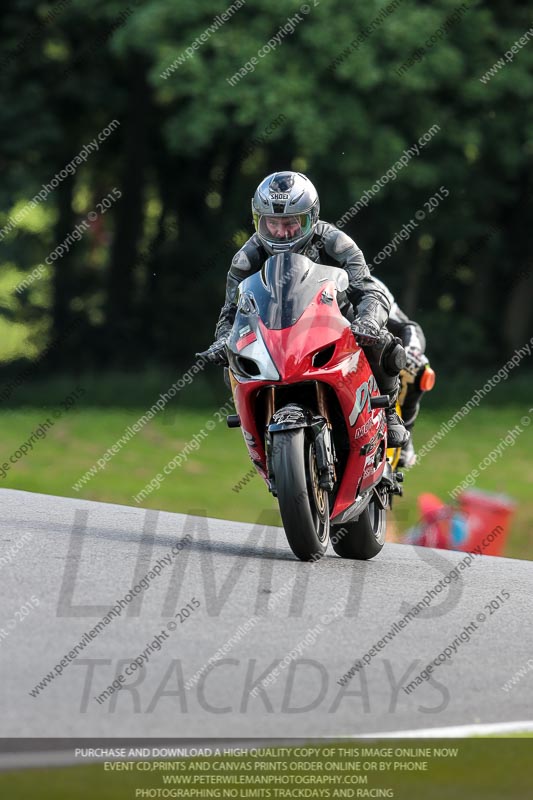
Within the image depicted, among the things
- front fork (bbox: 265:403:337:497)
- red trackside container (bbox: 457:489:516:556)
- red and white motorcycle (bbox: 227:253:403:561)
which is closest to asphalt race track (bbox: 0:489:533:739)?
red and white motorcycle (bbox: 227:253:403:561)

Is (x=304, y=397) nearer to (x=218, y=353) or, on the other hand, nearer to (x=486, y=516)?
(x=218, y=353)

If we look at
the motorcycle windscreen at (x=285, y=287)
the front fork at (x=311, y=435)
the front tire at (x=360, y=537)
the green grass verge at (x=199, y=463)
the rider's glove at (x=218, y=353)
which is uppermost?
the motorcycle windscreen at (x=285, y=287)

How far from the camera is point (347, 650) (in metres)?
5.82

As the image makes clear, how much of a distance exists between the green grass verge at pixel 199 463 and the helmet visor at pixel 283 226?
34.6ft

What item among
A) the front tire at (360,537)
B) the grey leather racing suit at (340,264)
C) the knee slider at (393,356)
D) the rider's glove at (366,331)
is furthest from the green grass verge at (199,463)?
the rider's glove at (366,331)

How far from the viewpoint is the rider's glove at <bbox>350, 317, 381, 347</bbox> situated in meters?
7.44

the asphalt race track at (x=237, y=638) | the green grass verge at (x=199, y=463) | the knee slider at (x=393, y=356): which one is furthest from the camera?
the green grass verge at (x=199, y=463)

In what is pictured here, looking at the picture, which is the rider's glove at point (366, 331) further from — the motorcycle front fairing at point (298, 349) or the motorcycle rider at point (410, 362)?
the motorcycle rider at point (410, 362)

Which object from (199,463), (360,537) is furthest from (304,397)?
(199,463)

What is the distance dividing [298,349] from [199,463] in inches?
624

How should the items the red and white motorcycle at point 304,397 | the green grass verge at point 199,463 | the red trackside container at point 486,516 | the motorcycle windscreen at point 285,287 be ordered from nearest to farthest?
the red and white motorcycle at point 304,397 → the motorcycle windscreen at point 285,287 → the red trackside container at point 486,516 → the green grass verge at point 199,463

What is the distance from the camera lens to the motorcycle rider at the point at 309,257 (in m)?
7.49

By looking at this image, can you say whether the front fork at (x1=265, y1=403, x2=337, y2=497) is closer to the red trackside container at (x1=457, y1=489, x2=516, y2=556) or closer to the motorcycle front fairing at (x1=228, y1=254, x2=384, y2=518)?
the motorcycle front fairing at (x1=228, y1=254, x2=384, y2=518)

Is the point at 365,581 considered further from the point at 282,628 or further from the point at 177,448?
the point at 177,448
